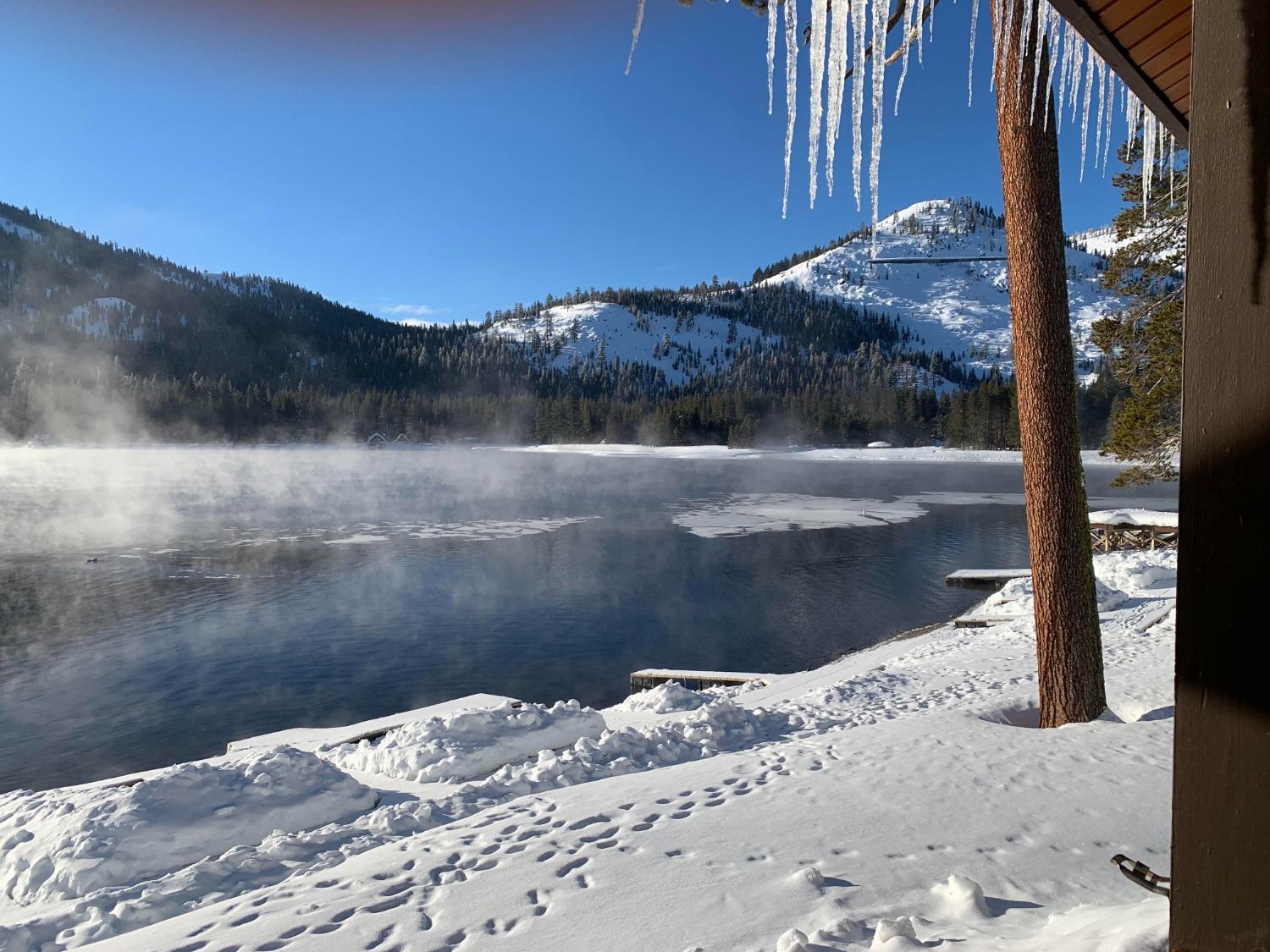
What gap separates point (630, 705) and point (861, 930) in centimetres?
607

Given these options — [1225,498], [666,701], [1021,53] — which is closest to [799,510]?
[666,701]

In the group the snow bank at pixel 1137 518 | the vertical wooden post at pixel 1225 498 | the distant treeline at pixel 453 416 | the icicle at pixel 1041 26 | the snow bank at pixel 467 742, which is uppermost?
the distant treeline at pixel 453 416

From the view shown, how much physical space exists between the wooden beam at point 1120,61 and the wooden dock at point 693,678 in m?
8.58

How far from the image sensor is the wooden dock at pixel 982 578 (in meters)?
19.3

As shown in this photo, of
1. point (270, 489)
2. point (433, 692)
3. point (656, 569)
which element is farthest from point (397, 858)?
point (270, 489)

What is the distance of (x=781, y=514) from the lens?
115 feet

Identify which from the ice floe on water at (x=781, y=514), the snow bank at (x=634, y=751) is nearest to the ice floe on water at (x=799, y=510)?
the ice floe on water at (x=781, y=514)

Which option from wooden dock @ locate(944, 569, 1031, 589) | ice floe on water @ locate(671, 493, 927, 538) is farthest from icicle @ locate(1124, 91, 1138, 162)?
ice floe on water @ locate(671, 493, 927, 538)

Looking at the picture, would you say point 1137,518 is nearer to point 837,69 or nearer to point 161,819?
point 837,69

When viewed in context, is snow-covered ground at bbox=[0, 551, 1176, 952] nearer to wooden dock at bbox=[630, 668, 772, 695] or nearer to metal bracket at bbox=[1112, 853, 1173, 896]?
metal bracket at bbox=[1112, 853, 1173, 896]

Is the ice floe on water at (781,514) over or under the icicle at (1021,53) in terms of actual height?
under

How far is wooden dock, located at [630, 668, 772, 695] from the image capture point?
1132cm

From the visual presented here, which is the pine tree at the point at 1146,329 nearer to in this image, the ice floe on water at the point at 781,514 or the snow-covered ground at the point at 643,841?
the snow-covered ground at the point at 643,841

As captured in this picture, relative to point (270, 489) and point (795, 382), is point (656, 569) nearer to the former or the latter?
point (270, 489)
